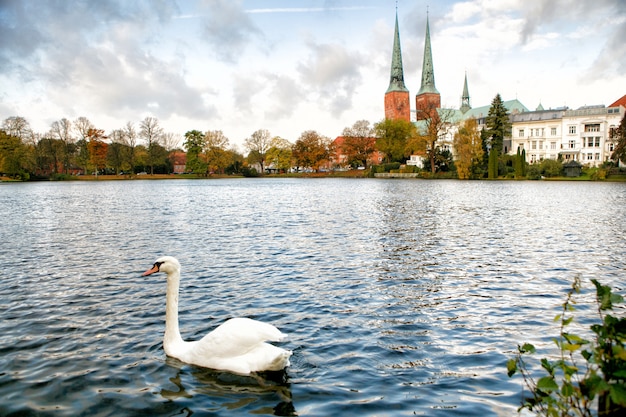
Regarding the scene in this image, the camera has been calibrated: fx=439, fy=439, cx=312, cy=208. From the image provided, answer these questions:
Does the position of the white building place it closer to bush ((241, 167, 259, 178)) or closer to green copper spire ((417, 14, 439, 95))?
green copper spire ((417, 14, 439, 95))

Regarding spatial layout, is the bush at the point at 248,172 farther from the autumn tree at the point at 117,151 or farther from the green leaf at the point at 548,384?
the green leaf at the point at 548,384

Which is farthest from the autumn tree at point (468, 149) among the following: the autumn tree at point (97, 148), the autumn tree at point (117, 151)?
the autumn tree at point (97, 148)

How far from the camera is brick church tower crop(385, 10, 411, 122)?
543ft

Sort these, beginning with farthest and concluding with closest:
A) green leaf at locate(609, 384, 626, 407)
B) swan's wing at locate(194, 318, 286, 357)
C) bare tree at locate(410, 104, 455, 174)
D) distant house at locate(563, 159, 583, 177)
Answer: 1. bare tree at locate(410, 104, 455, 174)
2. distant house at locate(563, 159, 583, 177)
3. swan's wing at locate(194, 318, 286, 357)
4. green leaf at locate(609, 384, 626, 407)

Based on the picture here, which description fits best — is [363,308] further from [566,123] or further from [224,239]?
[566,123]

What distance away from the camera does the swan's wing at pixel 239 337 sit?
594 cm

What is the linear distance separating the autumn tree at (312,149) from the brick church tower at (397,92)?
137ft

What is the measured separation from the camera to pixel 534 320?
27.8 feet

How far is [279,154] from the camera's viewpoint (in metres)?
136

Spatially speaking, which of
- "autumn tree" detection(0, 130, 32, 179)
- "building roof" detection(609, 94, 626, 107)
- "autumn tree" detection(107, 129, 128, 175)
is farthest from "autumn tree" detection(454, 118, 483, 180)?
"autumn tree" detection(0, 130, 32, 179)

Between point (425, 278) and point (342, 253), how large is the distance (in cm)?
411

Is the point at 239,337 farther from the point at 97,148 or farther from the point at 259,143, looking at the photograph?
the point at 259,143

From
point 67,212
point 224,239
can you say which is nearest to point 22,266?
point 224,239

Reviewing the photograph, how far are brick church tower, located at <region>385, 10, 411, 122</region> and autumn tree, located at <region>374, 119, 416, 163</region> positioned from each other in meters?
53.3
